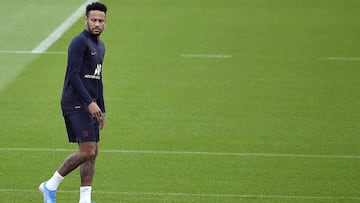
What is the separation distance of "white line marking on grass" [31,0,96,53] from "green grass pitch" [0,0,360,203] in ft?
0.69

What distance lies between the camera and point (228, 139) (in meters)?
17.5

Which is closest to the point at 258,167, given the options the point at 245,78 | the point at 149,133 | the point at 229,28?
the point at 149,133

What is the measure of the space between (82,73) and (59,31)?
13211 millimetres

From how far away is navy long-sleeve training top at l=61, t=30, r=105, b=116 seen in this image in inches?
505

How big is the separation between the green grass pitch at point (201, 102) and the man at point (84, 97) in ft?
2.62

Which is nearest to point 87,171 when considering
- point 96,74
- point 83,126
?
point 83,126

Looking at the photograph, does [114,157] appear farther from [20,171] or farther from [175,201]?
[175,201]

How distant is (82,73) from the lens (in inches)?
512

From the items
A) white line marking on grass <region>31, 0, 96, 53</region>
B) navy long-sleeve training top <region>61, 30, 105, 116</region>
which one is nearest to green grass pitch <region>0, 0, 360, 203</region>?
white line marking on grass <region>31, 0, 96, 53</region>

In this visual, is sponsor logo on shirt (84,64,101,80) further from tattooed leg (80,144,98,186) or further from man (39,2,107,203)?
tattooed leg (80,144,98,186)

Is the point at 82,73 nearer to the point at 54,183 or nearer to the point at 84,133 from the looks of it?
the point at 84,133

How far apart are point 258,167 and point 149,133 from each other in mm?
2564

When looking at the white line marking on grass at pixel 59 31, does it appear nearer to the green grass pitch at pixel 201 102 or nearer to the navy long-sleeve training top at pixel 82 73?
the green grass pitch at pixel 201 102

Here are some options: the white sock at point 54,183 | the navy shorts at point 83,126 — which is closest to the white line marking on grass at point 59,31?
the white sock at point 54,183
